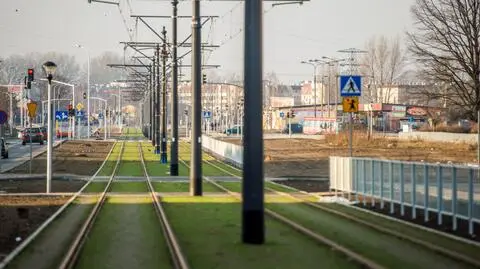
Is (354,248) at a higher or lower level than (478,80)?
lower

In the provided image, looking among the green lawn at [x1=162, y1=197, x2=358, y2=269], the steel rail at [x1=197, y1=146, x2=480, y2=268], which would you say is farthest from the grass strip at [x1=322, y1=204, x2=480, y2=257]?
the green lawn at [x1=162, y1=197, x2=358, y2=269]

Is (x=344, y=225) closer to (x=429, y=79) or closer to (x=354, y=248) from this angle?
(x=354, y=248)

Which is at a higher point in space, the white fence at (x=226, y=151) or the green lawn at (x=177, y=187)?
the white fence at (x=226, y=151)

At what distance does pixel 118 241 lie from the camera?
14.5 metres

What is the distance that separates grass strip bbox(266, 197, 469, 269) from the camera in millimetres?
11766

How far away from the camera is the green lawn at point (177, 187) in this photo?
27672mm

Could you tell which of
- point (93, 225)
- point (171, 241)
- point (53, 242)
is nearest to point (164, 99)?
point (93, 225)

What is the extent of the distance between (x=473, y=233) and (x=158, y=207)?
8.83m

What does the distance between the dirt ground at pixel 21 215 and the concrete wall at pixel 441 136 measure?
4535cm

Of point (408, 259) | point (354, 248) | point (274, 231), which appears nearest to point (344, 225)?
point (274, 231)

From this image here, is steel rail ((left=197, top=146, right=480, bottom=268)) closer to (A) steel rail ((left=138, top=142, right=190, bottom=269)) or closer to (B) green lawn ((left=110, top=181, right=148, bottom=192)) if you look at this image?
(A) steel rail ((left=138, top=142, right=190, bottom=269))

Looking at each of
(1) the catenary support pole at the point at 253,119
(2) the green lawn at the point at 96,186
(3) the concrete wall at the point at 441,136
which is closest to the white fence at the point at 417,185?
(1) the catenary support pole at the point at 253,119

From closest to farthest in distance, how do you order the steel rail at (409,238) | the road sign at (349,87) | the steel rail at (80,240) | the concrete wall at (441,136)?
the steel rail at (80,240), the steel rail at (409,238), the road sign at (349,87), the concrete wall at (441,136)

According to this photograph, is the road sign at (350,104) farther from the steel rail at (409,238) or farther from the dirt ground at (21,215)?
the dirt ground at (21,215)
